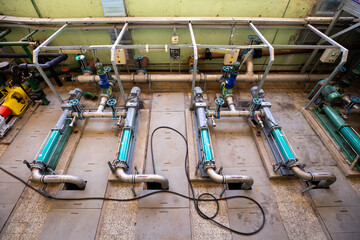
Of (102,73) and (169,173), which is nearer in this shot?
(169,173)

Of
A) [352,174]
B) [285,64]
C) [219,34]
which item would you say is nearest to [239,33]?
[219,34]

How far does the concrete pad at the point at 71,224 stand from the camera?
3084 millimetres

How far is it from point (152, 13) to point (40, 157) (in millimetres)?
4679

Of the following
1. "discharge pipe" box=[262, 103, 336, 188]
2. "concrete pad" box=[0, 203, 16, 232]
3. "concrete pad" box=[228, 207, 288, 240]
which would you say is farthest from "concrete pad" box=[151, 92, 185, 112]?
"concrete pad" box=[0, 203, 16, 232]

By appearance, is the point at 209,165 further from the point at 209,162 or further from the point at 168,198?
the point at 168,198

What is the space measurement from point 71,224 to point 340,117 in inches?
267

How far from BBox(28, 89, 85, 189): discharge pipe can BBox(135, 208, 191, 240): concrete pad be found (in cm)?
147

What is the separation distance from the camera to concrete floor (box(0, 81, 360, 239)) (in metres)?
3.16

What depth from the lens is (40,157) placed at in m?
3.55

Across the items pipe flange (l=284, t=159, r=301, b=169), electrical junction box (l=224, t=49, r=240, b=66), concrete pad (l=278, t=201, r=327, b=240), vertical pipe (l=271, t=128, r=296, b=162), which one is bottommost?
concrete pad (l=278, t=201, r=327, b=240)

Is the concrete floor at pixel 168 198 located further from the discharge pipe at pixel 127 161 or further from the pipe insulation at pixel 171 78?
the pipe insulation at pixel 171 78

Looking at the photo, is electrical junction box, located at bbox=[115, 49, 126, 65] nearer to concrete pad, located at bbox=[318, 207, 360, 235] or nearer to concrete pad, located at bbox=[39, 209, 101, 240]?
concrete pad, located at bbox=[39, 209, 101, 240]

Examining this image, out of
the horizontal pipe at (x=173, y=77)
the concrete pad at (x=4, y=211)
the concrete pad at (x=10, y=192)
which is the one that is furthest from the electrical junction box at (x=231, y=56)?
the concrete pad at (x=4, y=211)

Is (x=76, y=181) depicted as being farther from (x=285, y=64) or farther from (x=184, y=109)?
(x=285, y=64)
